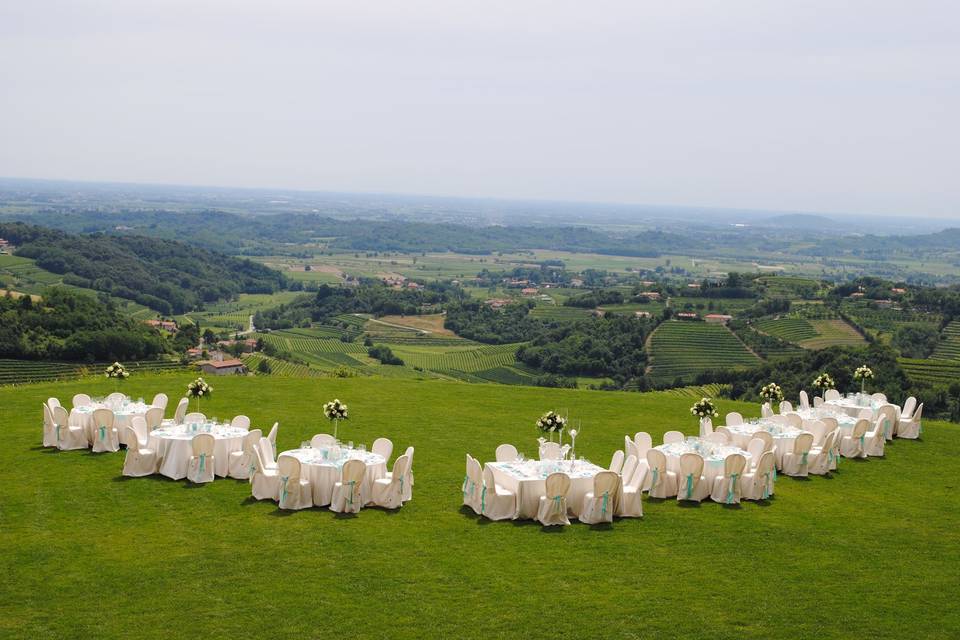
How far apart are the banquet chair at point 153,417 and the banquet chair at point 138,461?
1.26 m

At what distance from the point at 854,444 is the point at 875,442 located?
52 centimetres

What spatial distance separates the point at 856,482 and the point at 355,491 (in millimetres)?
7743

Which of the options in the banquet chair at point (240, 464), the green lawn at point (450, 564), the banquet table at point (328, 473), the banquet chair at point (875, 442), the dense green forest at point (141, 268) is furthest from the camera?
the dense green forest at point (141, 268)

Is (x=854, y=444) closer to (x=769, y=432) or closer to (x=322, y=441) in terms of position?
(x=769, y=432)

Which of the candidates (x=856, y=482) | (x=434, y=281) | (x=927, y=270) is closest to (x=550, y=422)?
(x=856, y=482)

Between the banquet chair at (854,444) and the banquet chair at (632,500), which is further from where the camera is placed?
the banquet chair at (854,444)

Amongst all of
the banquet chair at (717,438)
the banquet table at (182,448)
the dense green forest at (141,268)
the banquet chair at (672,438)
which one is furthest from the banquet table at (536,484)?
the dense green forest at (141,268)

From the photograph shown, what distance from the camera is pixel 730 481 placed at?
439 inches

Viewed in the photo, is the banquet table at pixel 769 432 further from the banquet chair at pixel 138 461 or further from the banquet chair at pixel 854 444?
the banquet chair at pixel 138 461

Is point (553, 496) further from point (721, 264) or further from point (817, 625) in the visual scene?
point (721, 264)

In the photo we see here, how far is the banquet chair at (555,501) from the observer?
1008 centimetres

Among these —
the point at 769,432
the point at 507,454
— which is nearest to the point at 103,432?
the point at 507,454

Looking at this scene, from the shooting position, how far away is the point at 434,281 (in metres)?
141

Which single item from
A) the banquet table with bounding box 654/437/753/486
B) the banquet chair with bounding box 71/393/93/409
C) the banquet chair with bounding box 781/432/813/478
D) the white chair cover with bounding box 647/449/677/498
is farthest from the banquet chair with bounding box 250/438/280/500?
the banquet chair with bounding box 781/432/813/478
